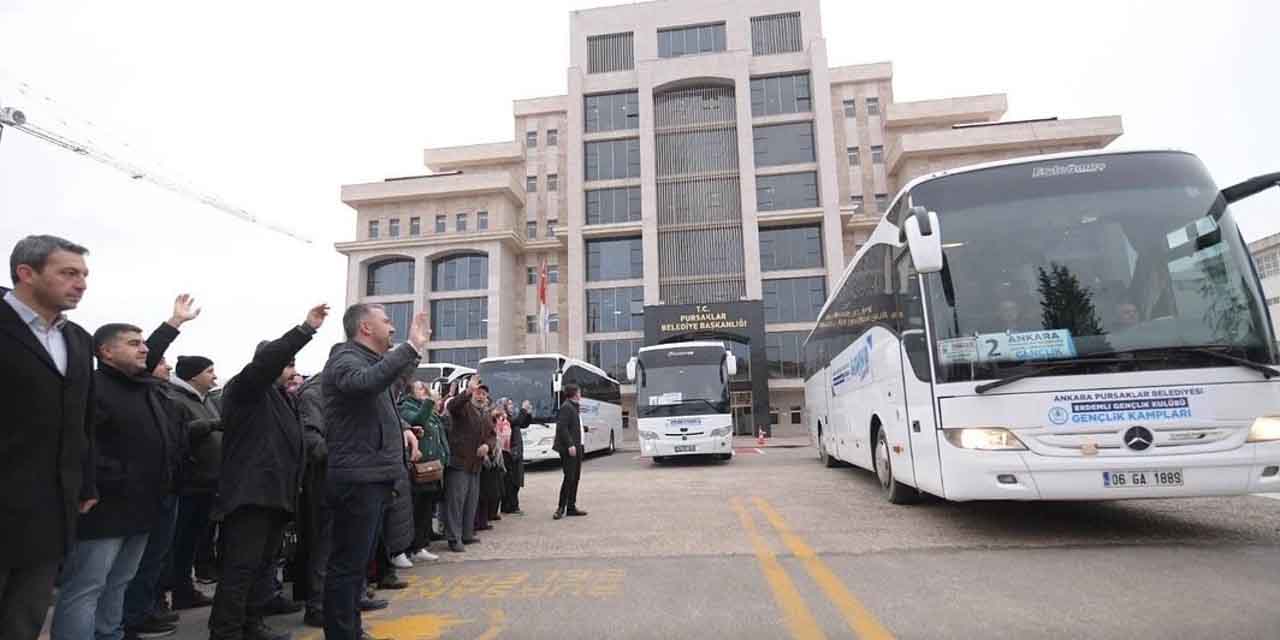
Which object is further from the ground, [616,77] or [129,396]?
[616,77]

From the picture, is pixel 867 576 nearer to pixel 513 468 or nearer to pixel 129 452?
pixel 129 452

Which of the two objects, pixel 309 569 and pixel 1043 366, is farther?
pixel 1043 366

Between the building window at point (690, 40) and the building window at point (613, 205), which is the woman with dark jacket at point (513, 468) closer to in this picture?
the building window at point (613, 205)

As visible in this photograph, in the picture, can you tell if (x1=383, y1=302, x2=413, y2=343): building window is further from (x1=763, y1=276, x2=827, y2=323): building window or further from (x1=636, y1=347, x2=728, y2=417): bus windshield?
(x1=636, y1=347, x2=728, y2=417): bus windshield

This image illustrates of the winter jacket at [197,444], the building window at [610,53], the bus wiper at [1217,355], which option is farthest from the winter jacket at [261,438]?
the building window at [610,53]

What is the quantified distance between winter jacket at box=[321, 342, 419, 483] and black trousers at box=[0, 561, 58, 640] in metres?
1.12

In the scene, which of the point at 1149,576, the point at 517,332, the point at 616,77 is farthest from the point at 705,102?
the point at 1149,576

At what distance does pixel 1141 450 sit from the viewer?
4922 mm

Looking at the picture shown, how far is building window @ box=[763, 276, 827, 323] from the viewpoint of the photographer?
130 feet

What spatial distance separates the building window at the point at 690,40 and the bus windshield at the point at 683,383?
34.7 metres

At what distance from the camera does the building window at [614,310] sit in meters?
41.3

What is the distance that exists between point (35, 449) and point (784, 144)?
142 feet

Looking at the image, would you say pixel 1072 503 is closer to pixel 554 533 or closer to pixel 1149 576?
pixel 1149 576

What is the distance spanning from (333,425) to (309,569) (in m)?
1.63
